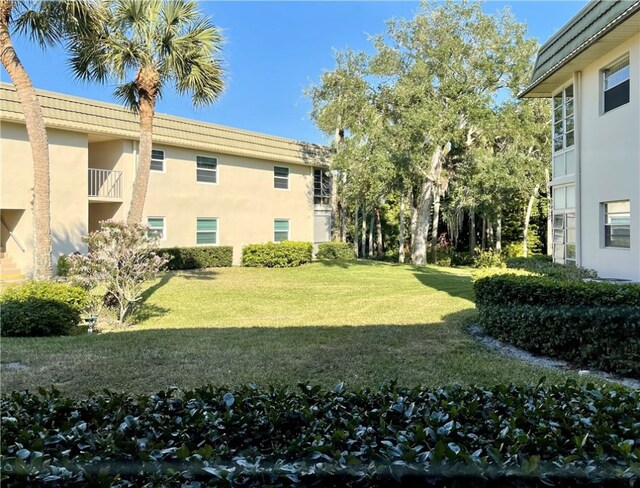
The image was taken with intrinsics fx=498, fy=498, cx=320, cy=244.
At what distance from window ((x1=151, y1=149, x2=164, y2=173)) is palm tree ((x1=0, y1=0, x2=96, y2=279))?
902cm

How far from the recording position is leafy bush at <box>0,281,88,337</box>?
782cm

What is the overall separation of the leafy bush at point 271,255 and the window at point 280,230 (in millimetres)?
2782

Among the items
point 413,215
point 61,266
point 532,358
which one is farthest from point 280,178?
point 532,358

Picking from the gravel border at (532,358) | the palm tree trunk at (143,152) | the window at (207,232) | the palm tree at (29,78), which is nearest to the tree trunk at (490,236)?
the window at (207,232)

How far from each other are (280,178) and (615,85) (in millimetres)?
16126

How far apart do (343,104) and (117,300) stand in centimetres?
1529

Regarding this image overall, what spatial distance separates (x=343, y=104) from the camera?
22203mm

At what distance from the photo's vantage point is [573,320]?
605 cm

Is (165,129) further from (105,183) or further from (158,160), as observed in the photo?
(105,183)

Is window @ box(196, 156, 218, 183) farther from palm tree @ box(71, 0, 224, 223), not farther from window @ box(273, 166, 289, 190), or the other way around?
palm tree @ box(71, 0, 224, 223)

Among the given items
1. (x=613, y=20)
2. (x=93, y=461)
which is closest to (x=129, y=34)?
(x=613, y=20)

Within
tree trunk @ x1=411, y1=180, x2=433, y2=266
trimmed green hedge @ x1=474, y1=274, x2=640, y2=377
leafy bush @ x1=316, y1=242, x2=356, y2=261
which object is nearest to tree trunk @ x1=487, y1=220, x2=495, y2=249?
tree trunk @ x1=411, y1=180, x2=433, y2=266

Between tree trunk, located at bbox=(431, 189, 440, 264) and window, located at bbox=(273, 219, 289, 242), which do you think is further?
tree trunk, located at bbox=(431, 189, 440, 264)

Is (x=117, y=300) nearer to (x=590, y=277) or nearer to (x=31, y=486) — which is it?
(x=31, y=486)
